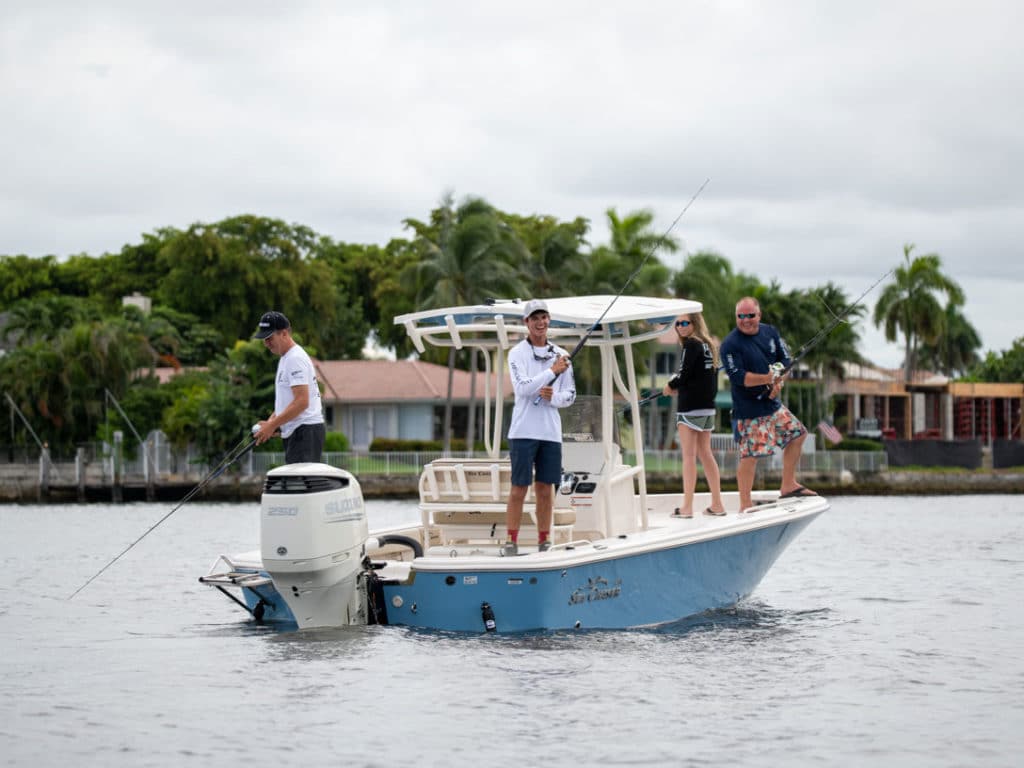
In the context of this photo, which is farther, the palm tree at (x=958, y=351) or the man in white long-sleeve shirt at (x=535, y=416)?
the palm tree at (x=958, y=351)

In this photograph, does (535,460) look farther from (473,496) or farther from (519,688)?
(519,688)

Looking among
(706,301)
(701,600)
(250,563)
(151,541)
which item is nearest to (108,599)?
(250,563)

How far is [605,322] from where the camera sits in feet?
36.6

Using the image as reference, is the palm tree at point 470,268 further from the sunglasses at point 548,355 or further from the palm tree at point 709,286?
the sunglasses at point 548,355

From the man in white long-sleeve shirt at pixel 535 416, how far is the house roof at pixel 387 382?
4367cm

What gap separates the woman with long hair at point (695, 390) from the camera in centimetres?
1255

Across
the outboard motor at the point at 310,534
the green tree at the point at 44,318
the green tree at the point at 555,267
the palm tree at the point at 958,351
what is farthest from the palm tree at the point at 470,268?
the palm tree at the point at 958,351

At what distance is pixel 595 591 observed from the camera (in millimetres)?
10664

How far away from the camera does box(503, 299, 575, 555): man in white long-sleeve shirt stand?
1047 centimetres

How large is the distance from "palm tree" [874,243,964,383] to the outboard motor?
6539 centimetres

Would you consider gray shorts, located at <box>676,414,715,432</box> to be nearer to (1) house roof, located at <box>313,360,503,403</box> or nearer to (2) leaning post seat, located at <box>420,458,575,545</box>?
(2) leaning post seat, located at <box>420,458,575,545</box>

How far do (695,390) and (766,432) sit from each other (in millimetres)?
698

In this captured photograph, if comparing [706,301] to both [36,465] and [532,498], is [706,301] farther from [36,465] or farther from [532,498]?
[532,498]

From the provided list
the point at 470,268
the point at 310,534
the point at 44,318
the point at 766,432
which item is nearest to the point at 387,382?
the point at 470,268
